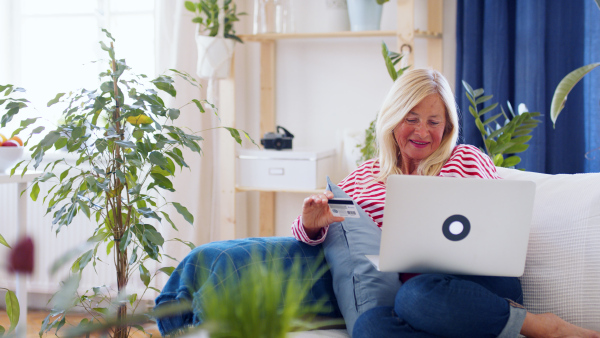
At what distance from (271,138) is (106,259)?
106 centimetres

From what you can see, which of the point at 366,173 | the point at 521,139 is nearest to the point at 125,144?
the point at 366,173

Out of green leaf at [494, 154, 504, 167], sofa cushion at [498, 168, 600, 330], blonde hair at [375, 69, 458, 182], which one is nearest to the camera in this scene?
sofa cushion at [498, 168, 600, 330]

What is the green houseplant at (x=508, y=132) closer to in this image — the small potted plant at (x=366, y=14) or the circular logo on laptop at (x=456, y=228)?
the small potted plant at (x=366, y=14)

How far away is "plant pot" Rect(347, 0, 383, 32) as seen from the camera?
270 cm

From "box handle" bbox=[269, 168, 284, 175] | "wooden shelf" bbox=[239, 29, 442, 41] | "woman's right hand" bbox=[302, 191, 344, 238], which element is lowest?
"woman's right hand" bbox=[302, 191, 344, 238]

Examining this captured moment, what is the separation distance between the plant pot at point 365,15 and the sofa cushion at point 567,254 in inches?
54.6

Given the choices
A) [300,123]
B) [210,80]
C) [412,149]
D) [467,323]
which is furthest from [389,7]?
[467,323]

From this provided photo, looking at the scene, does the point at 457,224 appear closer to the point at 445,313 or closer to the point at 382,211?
the point at 445,313

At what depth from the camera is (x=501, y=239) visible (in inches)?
50.9

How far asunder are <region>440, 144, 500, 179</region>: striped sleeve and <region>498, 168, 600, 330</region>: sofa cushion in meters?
0.19

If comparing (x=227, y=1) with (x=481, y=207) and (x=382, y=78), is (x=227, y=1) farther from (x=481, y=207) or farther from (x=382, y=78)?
(x=481, y=207)

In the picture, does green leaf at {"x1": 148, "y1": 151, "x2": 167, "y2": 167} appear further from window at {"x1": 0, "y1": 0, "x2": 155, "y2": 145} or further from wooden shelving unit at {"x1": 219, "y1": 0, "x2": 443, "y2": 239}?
window at {"x1": 0, "y1": 0, "x2": 155, "y2": 145}

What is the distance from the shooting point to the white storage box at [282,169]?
272 cm

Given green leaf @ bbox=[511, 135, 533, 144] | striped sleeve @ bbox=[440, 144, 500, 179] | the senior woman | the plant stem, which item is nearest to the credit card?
the senior woman
